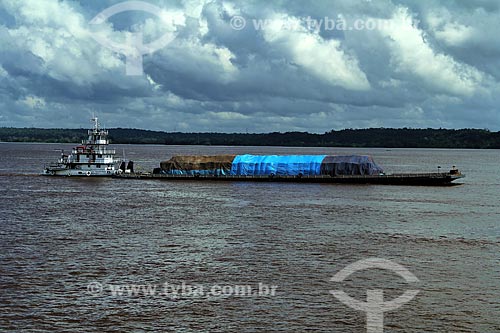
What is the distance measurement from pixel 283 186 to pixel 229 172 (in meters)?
14.0

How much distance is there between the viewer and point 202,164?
107m

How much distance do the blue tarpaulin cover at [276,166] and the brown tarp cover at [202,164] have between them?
134 centimetres

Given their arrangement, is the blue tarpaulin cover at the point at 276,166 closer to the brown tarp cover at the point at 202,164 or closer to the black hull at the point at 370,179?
the brown tarp cover at the point at 202,164

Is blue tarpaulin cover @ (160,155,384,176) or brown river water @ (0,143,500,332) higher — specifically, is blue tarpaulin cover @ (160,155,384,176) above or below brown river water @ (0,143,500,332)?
above

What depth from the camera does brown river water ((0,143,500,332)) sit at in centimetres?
2762

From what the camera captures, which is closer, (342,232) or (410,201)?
(342,232)

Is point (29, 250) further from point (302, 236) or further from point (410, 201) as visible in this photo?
point (410, 201)

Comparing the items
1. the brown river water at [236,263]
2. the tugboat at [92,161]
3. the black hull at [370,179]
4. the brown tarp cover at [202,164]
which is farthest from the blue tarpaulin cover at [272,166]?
the brown river water at [236,263]

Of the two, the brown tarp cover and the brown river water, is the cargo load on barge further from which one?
the brown river water

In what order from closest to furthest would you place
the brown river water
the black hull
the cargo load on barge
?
the brown river water, the black hull, the cargo load on barge

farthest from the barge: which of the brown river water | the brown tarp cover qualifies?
the brown river water

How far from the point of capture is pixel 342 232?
50188 mm

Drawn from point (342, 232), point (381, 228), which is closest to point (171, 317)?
point (342, 232)

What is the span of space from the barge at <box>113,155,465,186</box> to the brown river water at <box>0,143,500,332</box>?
25.7 meters
